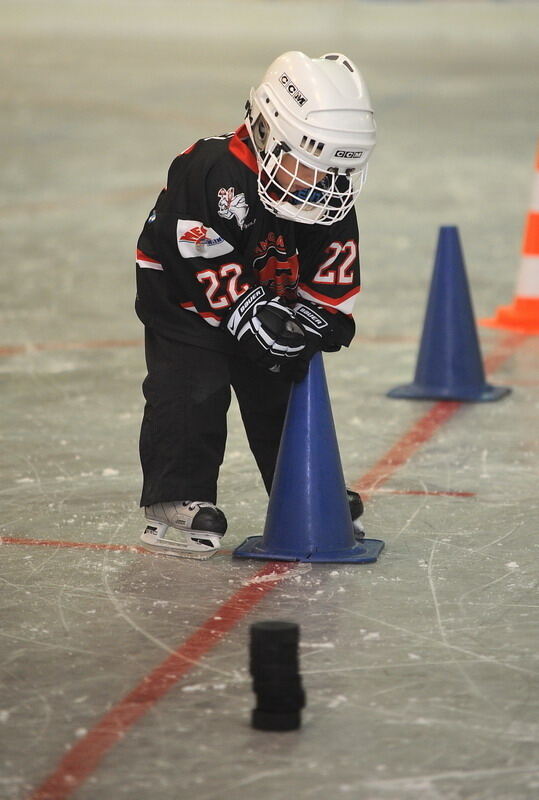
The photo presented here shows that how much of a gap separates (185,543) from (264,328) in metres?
0.73

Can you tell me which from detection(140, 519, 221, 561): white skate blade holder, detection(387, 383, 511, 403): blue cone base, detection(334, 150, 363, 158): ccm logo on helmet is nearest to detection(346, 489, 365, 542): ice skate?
detection(140, 519, 221, 561): white skate blade holder

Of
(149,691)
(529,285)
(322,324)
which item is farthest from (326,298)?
(529,285)

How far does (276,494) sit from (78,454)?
1.44 meters

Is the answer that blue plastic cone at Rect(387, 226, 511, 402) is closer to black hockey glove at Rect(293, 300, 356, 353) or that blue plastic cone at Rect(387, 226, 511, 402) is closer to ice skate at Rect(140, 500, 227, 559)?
black hockey glove at Rect(293, 300, 356, 353)

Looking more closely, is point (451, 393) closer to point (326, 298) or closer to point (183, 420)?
point (326, 298)

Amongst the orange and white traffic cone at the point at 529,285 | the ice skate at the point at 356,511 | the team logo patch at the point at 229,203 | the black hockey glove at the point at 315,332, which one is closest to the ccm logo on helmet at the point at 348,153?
the team logo patch at the point at 229,203

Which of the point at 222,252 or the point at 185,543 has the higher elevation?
the point at 222,252

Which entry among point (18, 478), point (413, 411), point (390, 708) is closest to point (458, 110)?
point (413, 411)

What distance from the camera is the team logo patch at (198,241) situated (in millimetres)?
4148

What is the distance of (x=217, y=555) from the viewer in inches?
171

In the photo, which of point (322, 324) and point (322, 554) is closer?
point (322, 554)

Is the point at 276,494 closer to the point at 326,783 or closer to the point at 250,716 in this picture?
the point at 250,716

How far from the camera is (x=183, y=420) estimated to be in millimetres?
4348

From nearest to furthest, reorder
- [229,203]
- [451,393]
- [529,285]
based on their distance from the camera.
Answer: [229,203], [451,393], [529,285]
